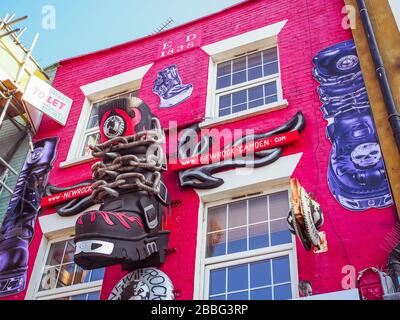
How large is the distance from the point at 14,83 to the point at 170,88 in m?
3.10

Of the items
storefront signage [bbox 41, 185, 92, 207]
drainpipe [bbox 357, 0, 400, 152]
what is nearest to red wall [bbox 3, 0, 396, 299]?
storefront signage [bbox 41, 185, 92, 207]

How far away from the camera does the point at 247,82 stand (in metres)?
9.52

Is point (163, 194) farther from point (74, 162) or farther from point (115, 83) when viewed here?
point (115, 83)

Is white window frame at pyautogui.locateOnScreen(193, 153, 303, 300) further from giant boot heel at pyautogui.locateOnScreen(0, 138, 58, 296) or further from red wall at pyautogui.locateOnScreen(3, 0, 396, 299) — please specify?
giant boot heel at pyautogui.locateOnScreen(0, 138, 58, 296)

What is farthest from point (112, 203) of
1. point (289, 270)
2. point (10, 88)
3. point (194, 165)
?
point (10, 88)

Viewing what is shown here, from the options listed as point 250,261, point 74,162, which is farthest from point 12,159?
point 250,261

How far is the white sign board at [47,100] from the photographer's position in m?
10.4

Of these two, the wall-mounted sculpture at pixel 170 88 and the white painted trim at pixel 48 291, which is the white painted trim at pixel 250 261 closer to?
the white painted trim at pixel 48 291

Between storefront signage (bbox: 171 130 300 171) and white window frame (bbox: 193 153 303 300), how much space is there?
0.88 feet

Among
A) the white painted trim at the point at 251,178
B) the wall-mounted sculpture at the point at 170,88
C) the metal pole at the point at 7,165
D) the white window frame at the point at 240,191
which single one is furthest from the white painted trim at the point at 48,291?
the wall-mounted sculpture at the point at 170,88

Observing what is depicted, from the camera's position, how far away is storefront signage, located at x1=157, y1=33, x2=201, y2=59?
Answer: 1061cm

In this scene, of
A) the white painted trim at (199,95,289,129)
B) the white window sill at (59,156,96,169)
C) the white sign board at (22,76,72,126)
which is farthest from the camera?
the white sign board at (22,76,72,126)

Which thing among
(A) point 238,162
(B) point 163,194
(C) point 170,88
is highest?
(C) point 170,88

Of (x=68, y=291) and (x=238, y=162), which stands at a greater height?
(x=238, y=162)
